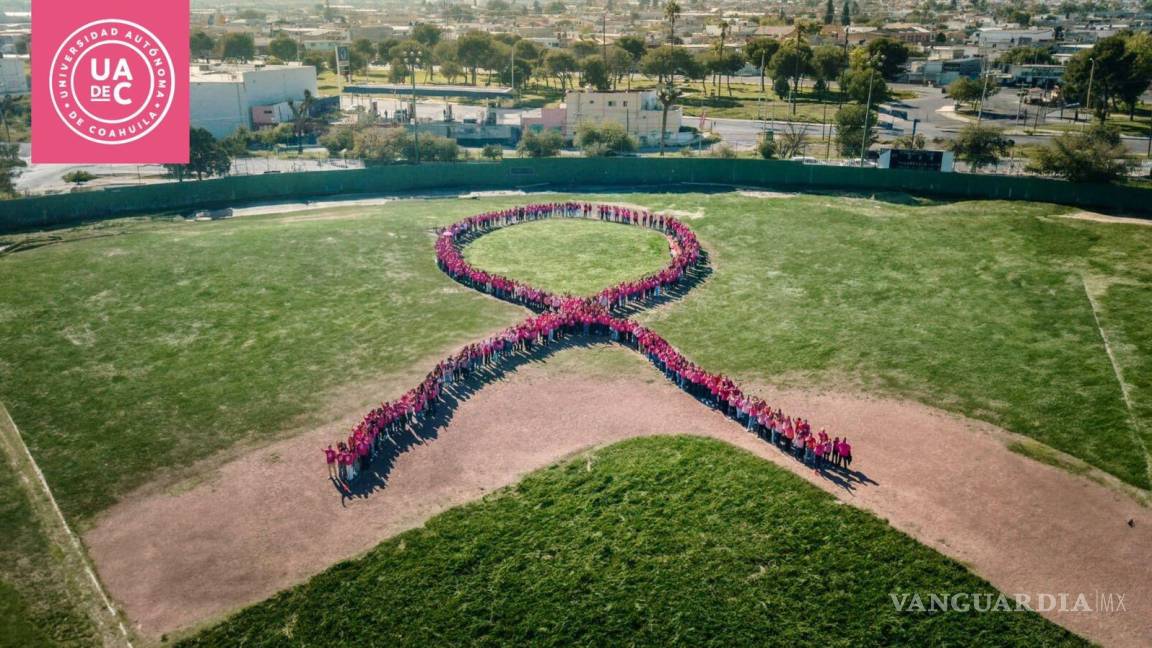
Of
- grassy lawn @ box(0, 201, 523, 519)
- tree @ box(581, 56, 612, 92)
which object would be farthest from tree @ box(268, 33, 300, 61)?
grassy lawn @ box(0, 201, 523, 519)

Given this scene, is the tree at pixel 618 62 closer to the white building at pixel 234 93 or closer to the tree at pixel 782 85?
the tree at pixel 782 85

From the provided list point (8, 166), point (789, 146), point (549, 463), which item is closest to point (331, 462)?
point (549, 463)

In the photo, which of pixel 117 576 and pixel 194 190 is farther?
pixel 194 190

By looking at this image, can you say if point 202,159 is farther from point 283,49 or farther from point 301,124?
point 283,49

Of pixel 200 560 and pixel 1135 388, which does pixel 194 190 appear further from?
pixel 1135 388

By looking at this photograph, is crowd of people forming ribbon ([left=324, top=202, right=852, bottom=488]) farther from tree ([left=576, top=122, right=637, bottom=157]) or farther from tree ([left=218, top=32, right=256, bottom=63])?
tree ([left=218, top=32, right=256, bottom=63])

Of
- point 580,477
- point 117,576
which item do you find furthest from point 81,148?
point 580,477
